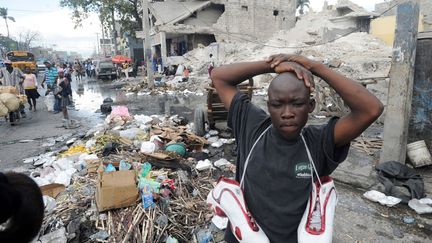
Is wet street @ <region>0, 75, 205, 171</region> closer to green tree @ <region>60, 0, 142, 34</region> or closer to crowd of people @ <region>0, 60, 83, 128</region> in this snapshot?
crowd of people @ <region>0, 60, 83, 128</region>

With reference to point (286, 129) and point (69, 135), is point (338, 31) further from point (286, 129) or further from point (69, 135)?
point (286, 129)

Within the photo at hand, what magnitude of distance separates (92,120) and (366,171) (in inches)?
333

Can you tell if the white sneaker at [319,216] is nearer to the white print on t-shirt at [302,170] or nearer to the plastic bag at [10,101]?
the white print on t-shirt at [302,170]

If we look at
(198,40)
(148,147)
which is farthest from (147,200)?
(198,40)

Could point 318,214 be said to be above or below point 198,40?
below

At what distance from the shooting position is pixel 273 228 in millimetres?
1475

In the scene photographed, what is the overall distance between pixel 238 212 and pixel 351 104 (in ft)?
2.46

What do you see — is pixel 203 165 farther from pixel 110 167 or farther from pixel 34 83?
pixel 34 83

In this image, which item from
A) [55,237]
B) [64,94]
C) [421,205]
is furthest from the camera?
[64,94]

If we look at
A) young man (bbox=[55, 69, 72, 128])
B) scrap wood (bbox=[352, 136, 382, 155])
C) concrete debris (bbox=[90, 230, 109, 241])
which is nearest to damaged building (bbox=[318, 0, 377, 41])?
scrap wood (bbox=[352, 136, 382, 155])

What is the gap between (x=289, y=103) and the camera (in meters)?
1.36

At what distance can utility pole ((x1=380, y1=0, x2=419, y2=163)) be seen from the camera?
4508 millimetres

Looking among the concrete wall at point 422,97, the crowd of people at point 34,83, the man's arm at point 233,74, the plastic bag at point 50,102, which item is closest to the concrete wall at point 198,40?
the crowd of people at point 34,83

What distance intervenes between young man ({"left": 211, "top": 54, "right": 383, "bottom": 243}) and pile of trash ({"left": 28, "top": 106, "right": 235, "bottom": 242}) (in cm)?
199
